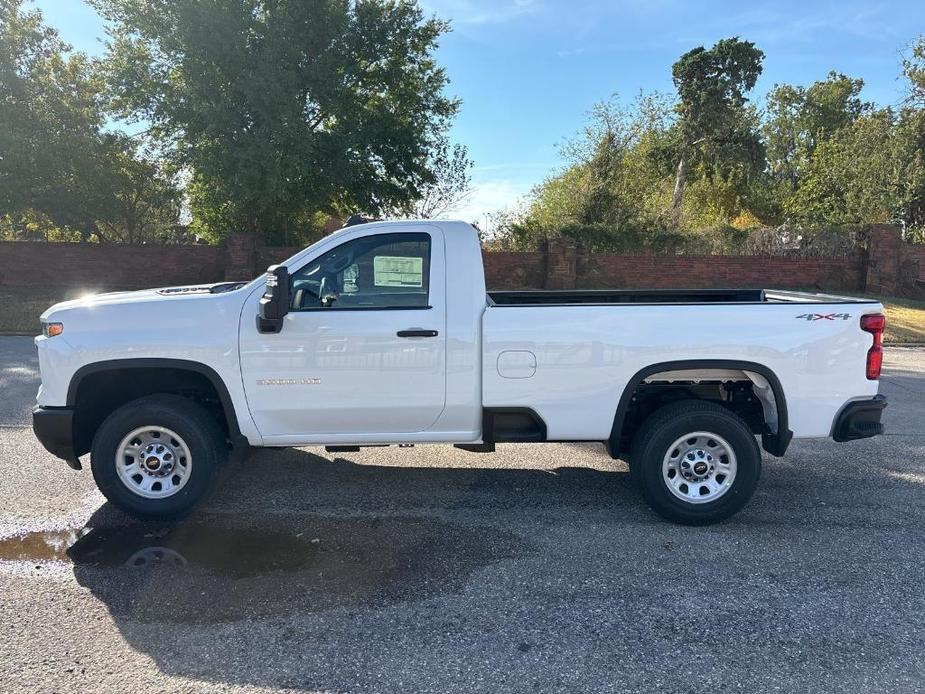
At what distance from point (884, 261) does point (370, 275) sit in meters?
19.5

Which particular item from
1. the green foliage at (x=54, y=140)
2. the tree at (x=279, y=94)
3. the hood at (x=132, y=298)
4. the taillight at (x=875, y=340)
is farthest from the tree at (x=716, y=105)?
the hood at (x=132, y=298)

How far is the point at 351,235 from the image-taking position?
4.46 metres

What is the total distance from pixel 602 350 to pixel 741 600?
1.73 m

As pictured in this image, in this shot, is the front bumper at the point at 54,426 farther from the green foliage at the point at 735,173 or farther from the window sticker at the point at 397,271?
the green foliage at the point at 735,173

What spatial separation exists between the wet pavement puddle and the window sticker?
172cm

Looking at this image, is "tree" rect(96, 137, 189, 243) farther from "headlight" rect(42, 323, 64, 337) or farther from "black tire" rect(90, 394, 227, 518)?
"black tire" rect(90, 394, 227, 518)

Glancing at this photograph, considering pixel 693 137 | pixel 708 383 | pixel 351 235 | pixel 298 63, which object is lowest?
pixel 708 383

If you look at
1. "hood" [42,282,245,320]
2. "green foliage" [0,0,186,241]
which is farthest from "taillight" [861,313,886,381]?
"green foliage" [0,0,186,241]

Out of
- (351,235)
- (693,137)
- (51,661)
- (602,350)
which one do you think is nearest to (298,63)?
(351,235)

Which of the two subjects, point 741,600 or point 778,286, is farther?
point 778,286

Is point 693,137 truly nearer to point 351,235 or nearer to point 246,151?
point 246,151

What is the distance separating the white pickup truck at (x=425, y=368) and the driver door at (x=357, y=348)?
0.4 inches

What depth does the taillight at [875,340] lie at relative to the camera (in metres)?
4.33

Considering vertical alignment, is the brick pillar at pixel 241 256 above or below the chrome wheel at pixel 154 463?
above
